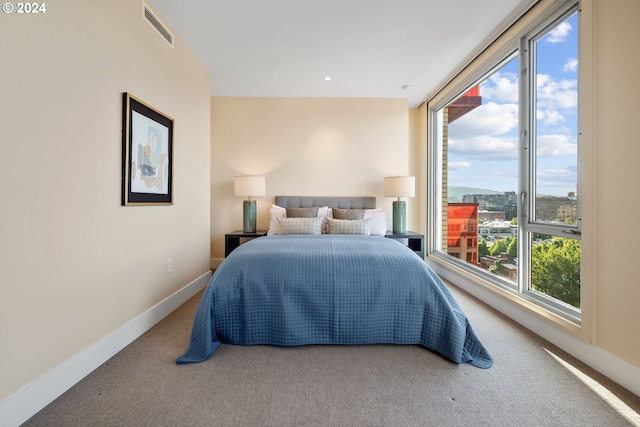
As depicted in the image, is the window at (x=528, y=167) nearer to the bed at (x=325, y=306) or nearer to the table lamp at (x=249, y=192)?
the bed at (x=325, y=306)

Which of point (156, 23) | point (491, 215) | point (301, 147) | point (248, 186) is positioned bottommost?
point (491, 215)

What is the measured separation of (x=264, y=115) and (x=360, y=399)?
3.88m

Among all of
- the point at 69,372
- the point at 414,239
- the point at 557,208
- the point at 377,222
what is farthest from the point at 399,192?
the point at 69,372

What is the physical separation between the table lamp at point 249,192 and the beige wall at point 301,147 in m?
0.37

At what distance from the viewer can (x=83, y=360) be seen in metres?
1.65

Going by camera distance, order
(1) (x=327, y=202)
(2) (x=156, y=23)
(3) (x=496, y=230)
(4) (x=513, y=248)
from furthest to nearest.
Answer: (1) (x=327, y=202), (3) (x=496, y=230), (4) (x=513, y=248), (2) (x=156, y=23)

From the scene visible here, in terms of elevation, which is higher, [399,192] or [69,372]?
[399,192]

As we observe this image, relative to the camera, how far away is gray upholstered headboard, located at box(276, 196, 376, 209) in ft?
13.9

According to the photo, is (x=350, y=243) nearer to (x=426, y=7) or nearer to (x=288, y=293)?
(x=288, y=293)

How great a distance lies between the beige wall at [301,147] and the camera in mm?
4270

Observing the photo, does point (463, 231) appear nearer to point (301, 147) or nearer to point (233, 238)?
point (301, 147)

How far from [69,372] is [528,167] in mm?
3559

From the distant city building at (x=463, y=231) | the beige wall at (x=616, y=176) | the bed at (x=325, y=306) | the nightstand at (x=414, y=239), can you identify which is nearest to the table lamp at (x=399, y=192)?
the nightstand at (x=414, y=239)

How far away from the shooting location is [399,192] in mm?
3908
